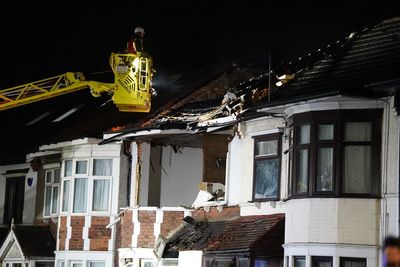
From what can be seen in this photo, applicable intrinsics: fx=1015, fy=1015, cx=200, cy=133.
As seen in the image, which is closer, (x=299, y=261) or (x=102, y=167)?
(x=299, y=261)

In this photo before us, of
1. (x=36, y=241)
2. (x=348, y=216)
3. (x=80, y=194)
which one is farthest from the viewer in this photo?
(x=36, y=241)

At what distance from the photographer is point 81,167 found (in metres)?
35.5

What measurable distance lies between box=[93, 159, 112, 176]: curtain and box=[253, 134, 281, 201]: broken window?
853 centimetres

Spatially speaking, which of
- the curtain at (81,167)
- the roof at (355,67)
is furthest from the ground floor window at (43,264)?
the roof at (355,67)

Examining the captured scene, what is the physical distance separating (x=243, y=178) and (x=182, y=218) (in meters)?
3.96

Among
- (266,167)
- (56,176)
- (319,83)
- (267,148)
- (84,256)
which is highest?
(319,83)

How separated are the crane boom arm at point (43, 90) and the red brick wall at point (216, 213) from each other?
6909 millimetres

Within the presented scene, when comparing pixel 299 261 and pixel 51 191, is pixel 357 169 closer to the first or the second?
pixel 299 261

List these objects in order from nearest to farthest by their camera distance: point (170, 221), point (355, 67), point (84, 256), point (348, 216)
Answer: point (348, 216)
point (355, 67)
point (170, 221)
point (84, 256)

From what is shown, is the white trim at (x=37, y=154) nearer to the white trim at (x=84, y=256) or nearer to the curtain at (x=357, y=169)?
→ the white trim at (x=84, y=256)

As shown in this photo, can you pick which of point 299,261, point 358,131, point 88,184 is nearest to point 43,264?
point 88,184

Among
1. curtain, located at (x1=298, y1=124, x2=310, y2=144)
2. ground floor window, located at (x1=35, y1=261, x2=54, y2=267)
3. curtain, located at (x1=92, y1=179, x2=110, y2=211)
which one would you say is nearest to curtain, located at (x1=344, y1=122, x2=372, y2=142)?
curtain, located at (x1=298, y1=124, x2=310, y2=144)

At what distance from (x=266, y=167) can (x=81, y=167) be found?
10.3 m

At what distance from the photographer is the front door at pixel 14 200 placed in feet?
134
